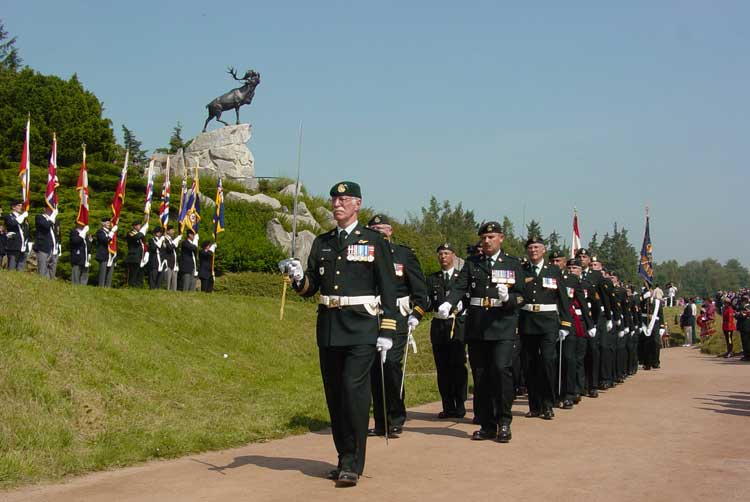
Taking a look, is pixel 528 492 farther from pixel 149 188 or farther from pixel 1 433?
pixel 149 188

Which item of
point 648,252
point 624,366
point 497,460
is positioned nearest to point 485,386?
point 497,460

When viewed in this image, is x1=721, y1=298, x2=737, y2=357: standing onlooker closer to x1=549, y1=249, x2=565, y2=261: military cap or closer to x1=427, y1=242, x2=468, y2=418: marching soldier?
x1=549, y1=249, x2=565, y2=261: military cap

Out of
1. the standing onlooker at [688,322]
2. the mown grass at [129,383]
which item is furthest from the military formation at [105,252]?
the standing onlooker at [688,322]

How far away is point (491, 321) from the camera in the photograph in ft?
29.6

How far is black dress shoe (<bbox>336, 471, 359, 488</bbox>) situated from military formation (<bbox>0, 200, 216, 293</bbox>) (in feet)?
37.4

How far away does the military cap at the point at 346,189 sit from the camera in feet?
23.0

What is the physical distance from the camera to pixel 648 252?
26859 mm

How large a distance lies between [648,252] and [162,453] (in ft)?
72.9

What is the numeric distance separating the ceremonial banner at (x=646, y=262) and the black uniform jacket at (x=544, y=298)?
14508mm

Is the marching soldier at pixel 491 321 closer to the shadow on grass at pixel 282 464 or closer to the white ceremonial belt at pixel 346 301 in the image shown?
the white ceremonial belt at pixel 346 301

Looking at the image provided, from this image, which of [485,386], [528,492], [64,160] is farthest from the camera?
[64,160]

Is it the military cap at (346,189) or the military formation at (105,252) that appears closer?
the military cap at (346,189)

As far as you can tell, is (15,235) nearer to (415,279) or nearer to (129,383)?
(129,383)

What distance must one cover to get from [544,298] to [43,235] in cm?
1116
